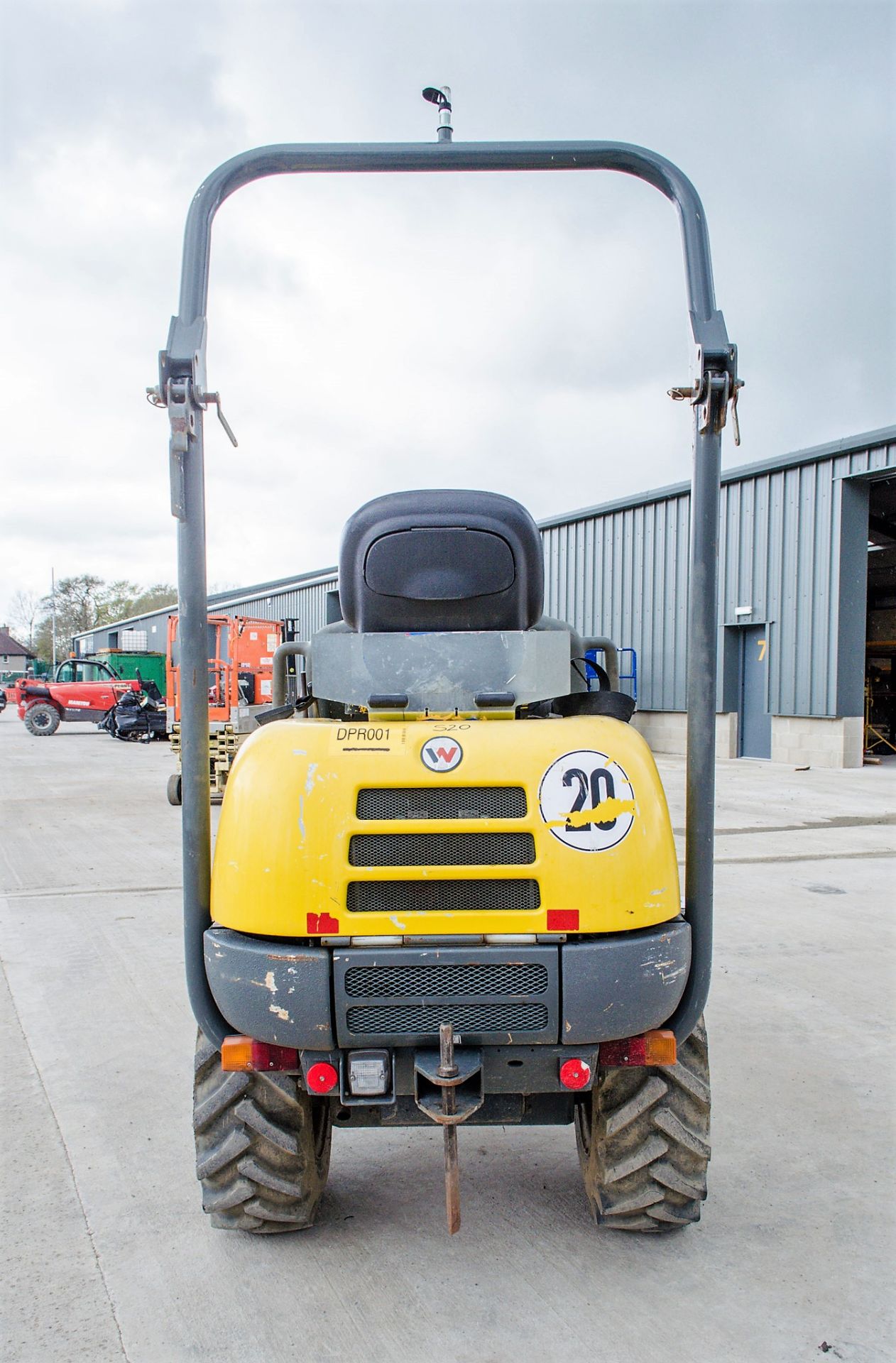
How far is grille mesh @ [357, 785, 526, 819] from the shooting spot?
7.79 feet

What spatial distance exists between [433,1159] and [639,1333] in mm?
1092

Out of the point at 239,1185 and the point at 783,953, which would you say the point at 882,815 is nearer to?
the point at 783,953

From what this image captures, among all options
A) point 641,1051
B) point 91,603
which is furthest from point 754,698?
point 91,603

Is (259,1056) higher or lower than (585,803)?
lower

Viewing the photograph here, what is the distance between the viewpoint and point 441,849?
7.82ft

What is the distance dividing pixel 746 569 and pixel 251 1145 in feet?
53.0

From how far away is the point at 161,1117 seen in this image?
3559 millimetres

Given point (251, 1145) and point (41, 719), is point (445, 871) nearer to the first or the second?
point (251, 1145)

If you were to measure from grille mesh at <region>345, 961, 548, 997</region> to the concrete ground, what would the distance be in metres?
0.84

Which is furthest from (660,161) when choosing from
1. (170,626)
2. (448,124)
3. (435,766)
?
(170,626)

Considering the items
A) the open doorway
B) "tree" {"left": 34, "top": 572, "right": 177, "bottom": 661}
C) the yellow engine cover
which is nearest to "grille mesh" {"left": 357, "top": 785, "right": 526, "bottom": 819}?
the yellow engine cover

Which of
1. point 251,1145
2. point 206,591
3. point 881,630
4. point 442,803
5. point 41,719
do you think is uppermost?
point 881,630

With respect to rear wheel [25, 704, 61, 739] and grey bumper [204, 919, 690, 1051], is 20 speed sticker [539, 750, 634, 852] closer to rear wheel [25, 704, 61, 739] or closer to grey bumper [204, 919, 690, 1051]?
grey bumper [204, 919, 690, 1051]

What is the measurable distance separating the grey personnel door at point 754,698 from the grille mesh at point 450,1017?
15.5 metres
